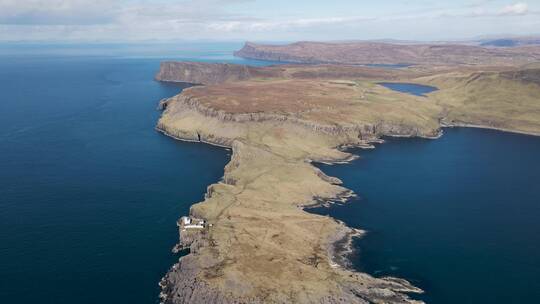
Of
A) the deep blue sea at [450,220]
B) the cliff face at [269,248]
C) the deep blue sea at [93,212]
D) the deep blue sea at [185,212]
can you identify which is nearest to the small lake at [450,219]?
the deep blue sea at [450,220]

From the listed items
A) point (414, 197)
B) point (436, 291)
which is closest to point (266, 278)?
point (436, 291)

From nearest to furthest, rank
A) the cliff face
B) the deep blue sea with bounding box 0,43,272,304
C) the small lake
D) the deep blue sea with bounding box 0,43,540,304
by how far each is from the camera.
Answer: the cliff face
the deep blue sea with bounding box 0,43,272,304
the deep blue sea with bounding box 0,43,540,304
the small lake

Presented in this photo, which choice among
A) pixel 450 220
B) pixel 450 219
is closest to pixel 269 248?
pixel 450 220

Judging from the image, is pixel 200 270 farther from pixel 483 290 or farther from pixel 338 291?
pixel 483 290

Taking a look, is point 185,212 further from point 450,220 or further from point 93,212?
point 450,220

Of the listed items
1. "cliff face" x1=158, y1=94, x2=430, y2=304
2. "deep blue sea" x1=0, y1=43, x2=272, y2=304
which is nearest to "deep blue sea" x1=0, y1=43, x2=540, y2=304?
"deep blue sea" x1=0, y1=43, x2=272, y2=304

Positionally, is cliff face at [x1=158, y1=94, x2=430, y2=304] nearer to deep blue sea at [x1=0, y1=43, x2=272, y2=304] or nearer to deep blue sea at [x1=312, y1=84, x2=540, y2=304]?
deep blue sea at [x1=312, y1=84, x2=540, y2=304]
